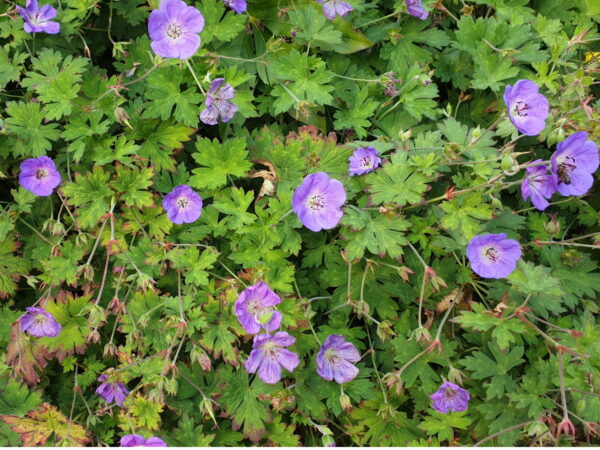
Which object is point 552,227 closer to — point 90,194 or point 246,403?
point 246,403

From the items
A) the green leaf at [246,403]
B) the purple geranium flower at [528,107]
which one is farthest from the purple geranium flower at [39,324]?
the purple geranium flower at [528,107]

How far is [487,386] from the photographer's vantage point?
2.27 metres

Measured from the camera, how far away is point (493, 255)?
6.84 feet

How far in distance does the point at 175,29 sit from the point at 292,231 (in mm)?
938

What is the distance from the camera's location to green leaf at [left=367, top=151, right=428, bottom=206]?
213 centimetres

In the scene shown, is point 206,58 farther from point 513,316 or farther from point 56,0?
point 513,316

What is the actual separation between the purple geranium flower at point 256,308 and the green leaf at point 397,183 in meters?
0.58

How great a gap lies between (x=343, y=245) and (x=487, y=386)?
85 centimetres

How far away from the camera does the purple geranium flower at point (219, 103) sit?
86.0 inches

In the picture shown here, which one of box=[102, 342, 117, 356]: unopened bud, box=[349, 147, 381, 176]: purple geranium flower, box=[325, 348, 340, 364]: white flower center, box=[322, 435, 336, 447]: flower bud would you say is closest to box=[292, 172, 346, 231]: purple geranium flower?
box=[349, 147, 381, 176]: purple geranium flower

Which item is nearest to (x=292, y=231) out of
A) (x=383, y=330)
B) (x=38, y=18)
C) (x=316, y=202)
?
(x=316, y=202)

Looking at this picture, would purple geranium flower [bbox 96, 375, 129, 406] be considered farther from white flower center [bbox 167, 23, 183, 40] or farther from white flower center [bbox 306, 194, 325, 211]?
white flower center [bbox 167, 23, 183, 40]

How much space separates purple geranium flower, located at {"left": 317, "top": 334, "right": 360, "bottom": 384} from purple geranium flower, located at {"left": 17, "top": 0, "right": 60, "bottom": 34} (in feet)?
5.82

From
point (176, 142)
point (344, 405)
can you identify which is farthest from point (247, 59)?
point (344, 405)
